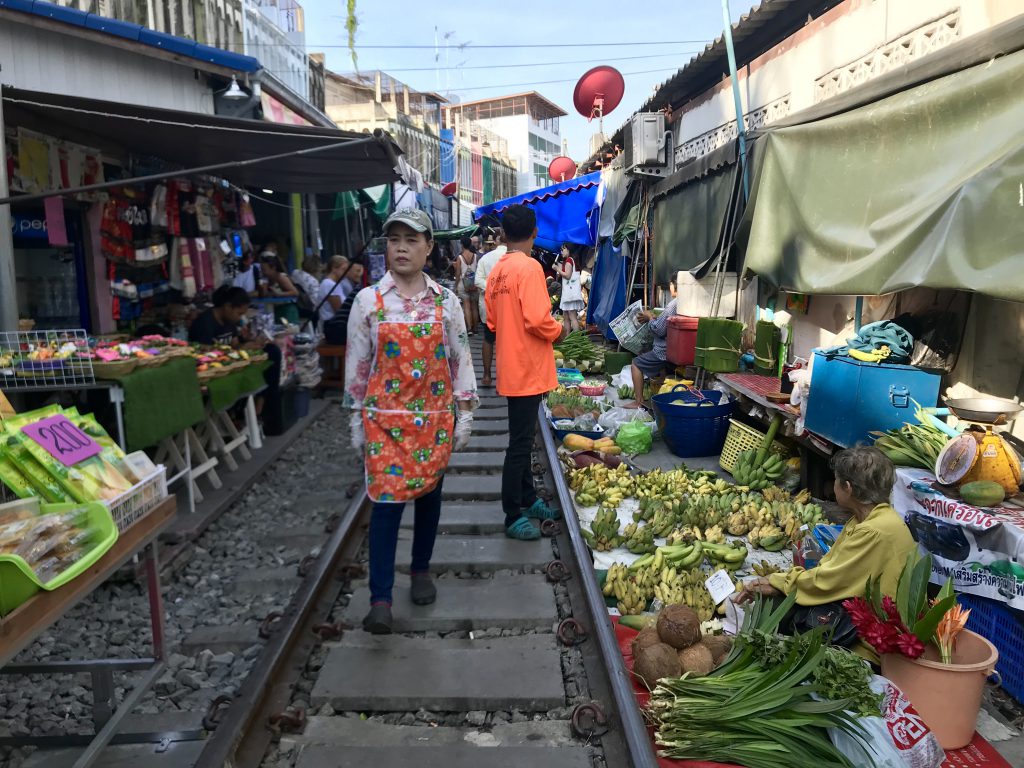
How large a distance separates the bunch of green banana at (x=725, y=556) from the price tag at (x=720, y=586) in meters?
0.52

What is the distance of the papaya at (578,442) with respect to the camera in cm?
767

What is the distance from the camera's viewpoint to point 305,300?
11.9 meters

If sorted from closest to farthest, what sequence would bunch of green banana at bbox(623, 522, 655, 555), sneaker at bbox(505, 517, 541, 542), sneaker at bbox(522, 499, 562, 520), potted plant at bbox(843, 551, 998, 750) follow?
potted plant at bbox(843, 551, 998, 750), sneaker at bbox(505, 517, 541, 542), bunch of green banana at bbox(623, 522, 655, 555), sneaker at bbox(522, 499, 562, 520)

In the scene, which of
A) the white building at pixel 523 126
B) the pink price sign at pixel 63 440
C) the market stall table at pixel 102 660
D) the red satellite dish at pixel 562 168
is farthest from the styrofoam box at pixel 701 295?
the white building at pixel 523 126

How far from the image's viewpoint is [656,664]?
11.0 ft

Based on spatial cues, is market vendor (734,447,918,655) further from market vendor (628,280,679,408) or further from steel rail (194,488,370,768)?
market vendor (628,280,679,408)

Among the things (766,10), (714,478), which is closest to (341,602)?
(714,478)

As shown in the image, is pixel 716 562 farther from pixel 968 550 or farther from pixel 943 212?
pixel 943 212

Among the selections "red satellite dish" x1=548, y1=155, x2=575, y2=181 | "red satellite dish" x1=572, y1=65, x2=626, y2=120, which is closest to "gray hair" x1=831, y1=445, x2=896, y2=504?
"red satellite dish" x1=572, y1=65, x2=626, y2=120

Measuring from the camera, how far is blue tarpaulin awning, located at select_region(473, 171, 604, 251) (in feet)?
53.1

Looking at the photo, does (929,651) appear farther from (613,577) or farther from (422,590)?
(422,590)

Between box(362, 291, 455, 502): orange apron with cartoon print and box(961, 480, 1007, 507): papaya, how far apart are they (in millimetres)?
2944

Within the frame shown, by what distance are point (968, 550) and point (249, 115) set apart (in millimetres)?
9060

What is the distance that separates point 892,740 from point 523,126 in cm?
5989
